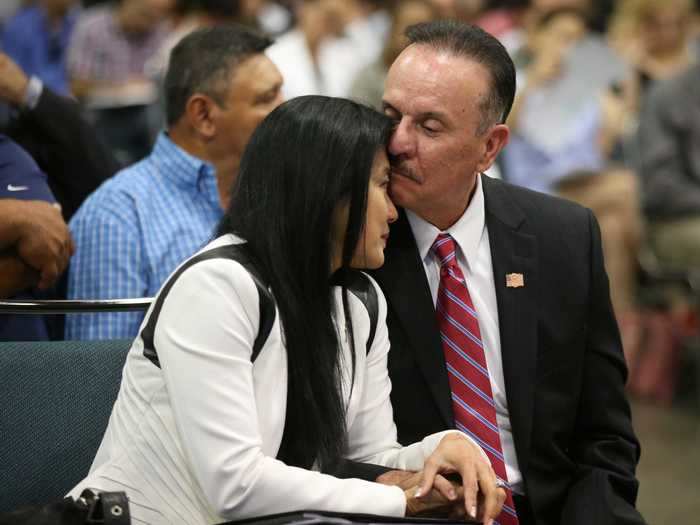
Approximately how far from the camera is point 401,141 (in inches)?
90.0

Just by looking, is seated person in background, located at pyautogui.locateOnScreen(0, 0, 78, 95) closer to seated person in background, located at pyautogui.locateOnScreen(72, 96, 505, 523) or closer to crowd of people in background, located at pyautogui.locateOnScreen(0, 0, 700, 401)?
crowd of people in background, located at pyautogui.locateOnScreen(0, 0, 700, 401)

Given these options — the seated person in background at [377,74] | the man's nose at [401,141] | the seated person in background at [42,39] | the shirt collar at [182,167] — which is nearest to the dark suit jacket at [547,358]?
the man's nose at [401,141]

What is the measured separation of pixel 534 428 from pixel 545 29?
3937 millimetres

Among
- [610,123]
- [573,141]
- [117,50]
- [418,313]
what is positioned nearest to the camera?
[418,313]

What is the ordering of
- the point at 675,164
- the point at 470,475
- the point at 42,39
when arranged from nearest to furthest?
the point at 470,475
the point at 675,164
the point at 42,39

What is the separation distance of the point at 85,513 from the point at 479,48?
47.3 inches

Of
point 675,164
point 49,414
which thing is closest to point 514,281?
point 49,414

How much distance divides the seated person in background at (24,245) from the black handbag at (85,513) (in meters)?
0.71

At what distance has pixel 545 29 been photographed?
19.5 feet

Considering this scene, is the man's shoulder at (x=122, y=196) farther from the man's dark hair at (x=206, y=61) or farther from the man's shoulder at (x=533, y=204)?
the man's shoulder at (x=533, y=204)

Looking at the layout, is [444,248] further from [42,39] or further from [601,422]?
[42,39]

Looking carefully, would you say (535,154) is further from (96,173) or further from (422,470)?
(422,470)

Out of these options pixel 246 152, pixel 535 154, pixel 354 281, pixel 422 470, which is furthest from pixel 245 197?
pixel 535 154

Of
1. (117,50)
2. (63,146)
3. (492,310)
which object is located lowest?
(492,310)
